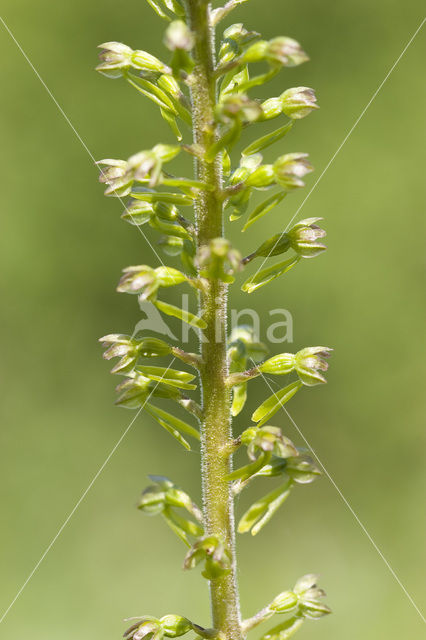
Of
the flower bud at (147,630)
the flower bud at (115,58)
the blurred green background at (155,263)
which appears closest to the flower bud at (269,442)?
the flower bud at (147,630)

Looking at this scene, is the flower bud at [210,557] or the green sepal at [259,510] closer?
the flower bud at [210,557]

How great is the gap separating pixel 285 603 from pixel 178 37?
4.85 ft

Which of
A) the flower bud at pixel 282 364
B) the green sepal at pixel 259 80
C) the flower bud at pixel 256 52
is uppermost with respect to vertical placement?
the flower bud at pixel 256 52

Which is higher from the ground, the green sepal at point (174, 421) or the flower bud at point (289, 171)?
the flower bud at point (289, 171)

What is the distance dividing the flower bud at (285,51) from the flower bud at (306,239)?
50cm

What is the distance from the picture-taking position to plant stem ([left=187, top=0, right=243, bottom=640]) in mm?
1889

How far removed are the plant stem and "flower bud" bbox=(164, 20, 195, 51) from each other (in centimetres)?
11

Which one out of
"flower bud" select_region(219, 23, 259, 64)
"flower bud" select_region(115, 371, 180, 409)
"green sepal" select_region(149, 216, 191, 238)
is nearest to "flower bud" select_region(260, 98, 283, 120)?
"flower bud" select_region(219, 23, 259, 64)

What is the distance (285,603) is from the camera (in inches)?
82.2

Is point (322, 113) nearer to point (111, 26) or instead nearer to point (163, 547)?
point (111, 26)

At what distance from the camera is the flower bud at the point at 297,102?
2145mm

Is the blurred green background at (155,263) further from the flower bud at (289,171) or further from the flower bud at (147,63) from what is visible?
the flower bud at (289,171)

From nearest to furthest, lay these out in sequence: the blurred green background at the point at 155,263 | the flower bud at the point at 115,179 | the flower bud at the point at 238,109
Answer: the flower bud at the point at 238,109 < the flower bud at the point at 115,179 < the blurred green background at the point at 155,263

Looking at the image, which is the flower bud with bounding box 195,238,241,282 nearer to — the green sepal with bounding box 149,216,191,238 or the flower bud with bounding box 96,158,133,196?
the green sepal with bounding box 149,216,191,238
